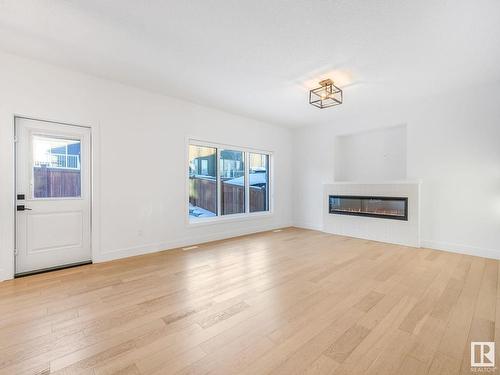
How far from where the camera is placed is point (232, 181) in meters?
5.57

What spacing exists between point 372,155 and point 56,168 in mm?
6043

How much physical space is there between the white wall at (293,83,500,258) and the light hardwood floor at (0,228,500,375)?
2.16 ft

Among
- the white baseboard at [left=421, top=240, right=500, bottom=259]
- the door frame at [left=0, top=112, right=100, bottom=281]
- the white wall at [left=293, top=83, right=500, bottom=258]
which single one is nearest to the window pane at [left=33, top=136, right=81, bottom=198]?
the door frame at [left=0, top=112, right=100, bottom=281]

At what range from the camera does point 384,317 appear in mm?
2039

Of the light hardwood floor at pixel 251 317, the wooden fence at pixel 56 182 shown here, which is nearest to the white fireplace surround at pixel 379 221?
the light hardwood floor at pixel 251 317

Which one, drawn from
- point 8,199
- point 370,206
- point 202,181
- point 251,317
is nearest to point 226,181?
point 202,181

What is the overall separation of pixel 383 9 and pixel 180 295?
3427 millimetres

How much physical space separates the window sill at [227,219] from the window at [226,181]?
0.29 ft

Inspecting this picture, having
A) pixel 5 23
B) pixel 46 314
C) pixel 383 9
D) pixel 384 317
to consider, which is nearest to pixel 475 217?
pixel 384 317

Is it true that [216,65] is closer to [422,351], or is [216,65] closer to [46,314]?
[46,314]

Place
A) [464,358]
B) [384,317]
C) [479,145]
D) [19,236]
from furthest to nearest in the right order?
1. [479,145]
2. [19,236]
3. [384,317]
4. [464,358]

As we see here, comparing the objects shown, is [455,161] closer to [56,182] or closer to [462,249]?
[462,249]

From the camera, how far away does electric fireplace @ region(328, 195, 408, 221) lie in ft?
14.9

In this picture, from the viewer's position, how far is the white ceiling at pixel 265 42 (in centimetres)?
214
